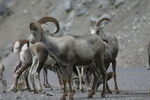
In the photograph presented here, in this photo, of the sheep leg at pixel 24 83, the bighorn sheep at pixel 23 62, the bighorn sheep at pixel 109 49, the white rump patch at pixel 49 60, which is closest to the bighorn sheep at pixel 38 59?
the white rump patch at pixel 49 60

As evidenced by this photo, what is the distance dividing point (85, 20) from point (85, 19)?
0.63ft

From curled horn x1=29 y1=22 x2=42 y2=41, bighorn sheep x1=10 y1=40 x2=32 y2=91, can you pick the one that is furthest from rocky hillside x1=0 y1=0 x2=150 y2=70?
curled horn x1=29 y1=22 x2=42 y2=41

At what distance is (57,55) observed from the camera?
38.9 feet

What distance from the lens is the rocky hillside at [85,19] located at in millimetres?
35438

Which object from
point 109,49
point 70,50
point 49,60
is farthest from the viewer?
point 49,60

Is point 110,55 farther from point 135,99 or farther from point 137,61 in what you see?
point 137,61

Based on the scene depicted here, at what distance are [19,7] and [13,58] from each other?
11.0 meters

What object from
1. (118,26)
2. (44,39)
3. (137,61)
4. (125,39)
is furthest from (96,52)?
(118,26)

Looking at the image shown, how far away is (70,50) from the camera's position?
1189cm

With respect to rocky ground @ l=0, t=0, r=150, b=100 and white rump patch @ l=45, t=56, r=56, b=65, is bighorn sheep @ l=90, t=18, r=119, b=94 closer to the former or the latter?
white rump patch @ l=45, t=56, r=56, b=65

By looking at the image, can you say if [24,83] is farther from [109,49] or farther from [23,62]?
[109,49]

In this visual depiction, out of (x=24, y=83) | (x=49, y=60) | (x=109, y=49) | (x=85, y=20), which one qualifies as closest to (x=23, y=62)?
(x=49, y=60)

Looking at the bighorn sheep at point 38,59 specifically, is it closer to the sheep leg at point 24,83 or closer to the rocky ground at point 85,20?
the sheep leg at point 24,83

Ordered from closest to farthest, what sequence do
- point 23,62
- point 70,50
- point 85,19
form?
point 70,50 → point 23,62 → point 85,19
